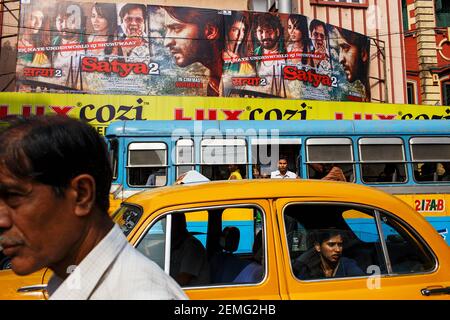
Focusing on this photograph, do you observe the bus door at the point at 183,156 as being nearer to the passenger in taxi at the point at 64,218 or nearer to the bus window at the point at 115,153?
the bus window at the point at 115,153

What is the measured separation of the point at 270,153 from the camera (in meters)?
7.61

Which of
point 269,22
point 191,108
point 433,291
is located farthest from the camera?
point 269,22

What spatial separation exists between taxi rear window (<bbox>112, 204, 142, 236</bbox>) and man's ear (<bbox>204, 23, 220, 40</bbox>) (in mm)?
12695

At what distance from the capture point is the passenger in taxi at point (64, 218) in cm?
104

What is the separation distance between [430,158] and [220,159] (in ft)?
12.8

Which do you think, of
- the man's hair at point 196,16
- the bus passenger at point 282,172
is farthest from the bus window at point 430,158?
the man's hair at point 196,16

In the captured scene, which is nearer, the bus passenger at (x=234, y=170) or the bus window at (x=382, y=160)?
the bus passenger at (x=234, y=170)

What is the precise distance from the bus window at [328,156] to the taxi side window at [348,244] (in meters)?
4.96

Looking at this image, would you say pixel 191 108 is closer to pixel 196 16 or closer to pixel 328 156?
pixel 328 156

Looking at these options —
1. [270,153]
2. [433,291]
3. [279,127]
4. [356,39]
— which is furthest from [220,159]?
[356,39]

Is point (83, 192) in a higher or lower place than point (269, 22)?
lower

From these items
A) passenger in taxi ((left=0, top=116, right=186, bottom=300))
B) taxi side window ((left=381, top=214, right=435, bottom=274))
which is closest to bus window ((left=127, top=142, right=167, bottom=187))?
taxi side window ((left=381, top=214, right=435, bottom=274))

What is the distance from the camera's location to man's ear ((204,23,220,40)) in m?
14.7

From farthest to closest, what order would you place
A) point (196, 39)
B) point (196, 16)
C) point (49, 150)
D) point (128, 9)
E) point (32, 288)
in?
point (196, 16) → point (196, 39) → point (128, 9) → point (32, 288) → point (49, 150)
